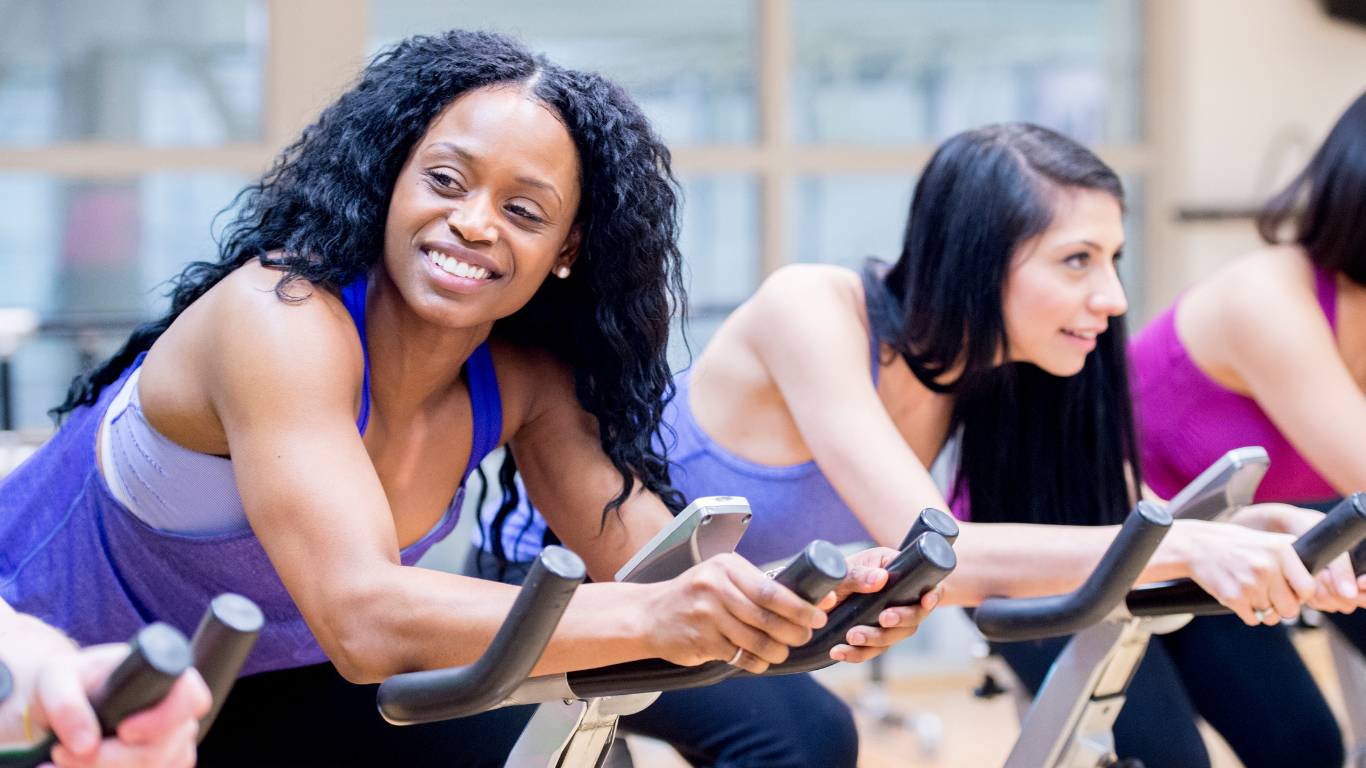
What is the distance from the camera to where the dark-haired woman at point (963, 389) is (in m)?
1.36

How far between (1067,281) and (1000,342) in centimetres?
11

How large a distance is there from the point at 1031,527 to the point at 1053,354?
30 centimetres

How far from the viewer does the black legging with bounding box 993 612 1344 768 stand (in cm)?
149

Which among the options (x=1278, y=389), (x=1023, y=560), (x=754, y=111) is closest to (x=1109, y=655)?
(x=1023, y=560)

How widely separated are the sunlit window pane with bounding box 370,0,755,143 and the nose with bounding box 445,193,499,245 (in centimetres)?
269

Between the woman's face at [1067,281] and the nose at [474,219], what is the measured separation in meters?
0.73

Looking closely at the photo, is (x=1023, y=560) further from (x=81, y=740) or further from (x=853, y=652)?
(x=81, y=740)

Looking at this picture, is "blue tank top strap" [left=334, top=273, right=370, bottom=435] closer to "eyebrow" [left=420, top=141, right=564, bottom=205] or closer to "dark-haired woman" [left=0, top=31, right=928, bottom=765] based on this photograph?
"dark-haired woman" [left=0, top=31, right=928, bottom=765]

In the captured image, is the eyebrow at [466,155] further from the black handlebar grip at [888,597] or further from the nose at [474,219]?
the black handlebar grip at [888,597]

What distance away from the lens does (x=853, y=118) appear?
12.6 ft

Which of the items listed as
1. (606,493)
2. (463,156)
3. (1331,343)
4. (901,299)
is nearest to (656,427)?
(606,493)

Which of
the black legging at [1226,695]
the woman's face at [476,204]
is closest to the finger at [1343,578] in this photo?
the black legging at [1226,695]

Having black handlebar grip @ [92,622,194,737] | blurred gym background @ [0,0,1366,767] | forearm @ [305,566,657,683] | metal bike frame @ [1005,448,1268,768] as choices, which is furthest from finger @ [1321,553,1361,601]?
blurred gym background @ [0,0,1366,767]

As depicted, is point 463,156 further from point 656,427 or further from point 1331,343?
point 1331,343
